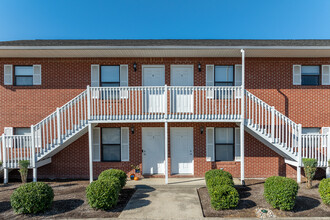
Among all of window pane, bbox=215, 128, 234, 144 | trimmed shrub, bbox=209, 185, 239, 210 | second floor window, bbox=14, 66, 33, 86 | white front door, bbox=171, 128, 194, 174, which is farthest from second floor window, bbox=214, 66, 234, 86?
second floor window, bbox=14, 66, 33, 86

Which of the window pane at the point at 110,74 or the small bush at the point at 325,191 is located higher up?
the window pane at the point at 110,74

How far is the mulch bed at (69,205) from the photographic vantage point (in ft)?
20.0

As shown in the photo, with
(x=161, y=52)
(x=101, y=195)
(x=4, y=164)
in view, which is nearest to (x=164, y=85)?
(x=161, y=52)

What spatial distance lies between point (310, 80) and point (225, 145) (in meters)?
5.04

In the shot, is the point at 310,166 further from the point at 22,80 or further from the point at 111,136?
the point at 22,80

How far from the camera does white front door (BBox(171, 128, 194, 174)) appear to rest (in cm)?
1006

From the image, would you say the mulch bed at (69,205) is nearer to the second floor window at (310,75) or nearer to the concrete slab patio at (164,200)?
the concrete slab patio at (164,200)

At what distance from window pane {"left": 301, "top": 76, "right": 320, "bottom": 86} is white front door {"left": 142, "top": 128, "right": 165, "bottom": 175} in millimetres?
7072

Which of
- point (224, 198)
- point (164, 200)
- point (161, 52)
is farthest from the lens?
point (161, 52)

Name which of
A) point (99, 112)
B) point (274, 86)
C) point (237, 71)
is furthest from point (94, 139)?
point (274, 86)

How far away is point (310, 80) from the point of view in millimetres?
A: 9992

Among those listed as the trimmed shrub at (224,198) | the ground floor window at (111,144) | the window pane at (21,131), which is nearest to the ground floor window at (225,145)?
the trimmed shrub at (224,198)

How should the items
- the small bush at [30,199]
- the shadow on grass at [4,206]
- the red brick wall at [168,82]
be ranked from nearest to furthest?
the small bush at [30,199] → the shadow on grass at [4,206] → the red brick wall at [168,82]

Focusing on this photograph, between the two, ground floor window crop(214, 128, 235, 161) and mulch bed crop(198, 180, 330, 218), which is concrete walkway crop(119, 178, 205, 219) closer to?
mulch bed crop(198, 180, 330, 218)
